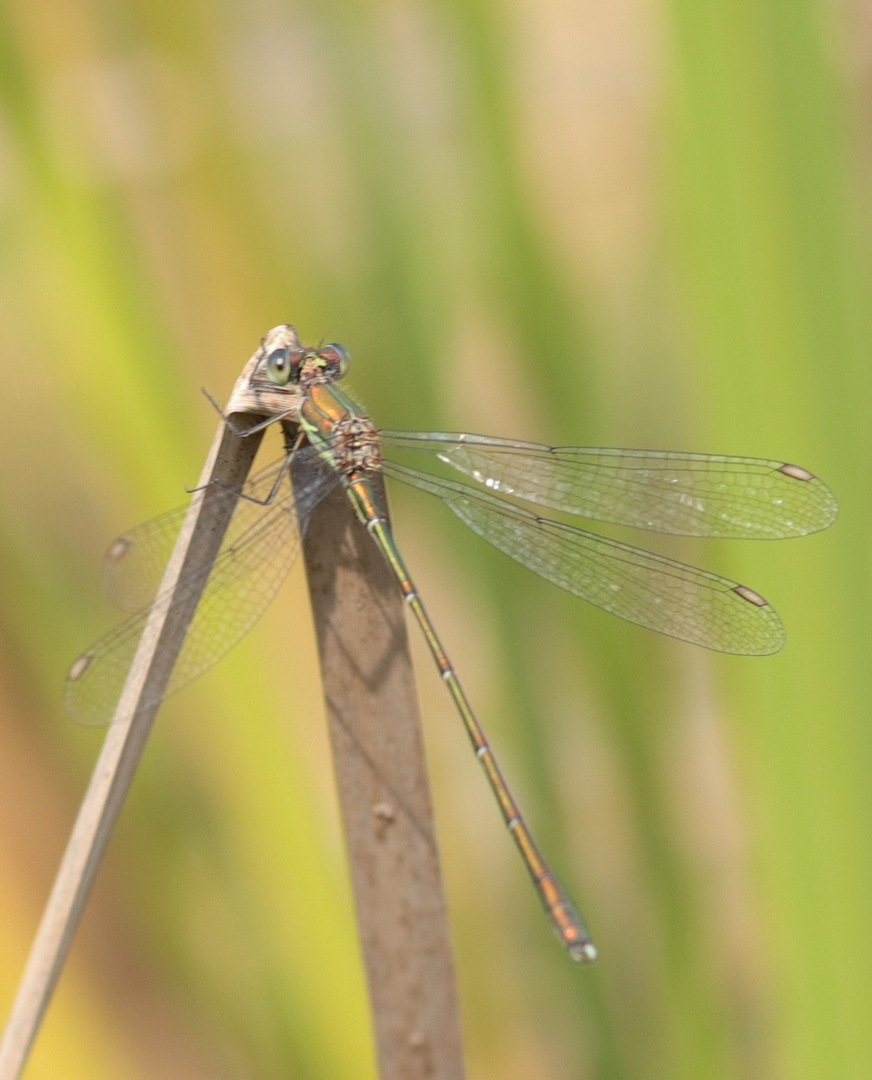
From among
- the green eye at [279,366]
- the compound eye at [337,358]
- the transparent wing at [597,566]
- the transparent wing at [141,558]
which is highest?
the compound eye at [337,358]

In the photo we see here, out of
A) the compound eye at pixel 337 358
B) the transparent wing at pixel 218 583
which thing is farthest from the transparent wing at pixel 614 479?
the transparent wing at pixel 218 583

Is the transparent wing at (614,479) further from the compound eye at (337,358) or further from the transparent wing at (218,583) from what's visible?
the transparent wing at (218,583)

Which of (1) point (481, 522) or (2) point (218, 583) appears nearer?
(2) point (218, 583)

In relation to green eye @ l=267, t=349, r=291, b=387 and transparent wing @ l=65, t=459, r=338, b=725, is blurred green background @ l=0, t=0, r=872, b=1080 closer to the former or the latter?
transparent wing @ l=65, t=459, r=338, b=725

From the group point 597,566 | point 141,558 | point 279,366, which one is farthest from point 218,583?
point 597,566

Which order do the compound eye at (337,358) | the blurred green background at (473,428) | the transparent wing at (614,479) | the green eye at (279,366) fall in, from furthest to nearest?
the compound eye at (337,358) → the transparent wing at (614,479) → the green eye at (279,366) → the blurred green background at (473,428)

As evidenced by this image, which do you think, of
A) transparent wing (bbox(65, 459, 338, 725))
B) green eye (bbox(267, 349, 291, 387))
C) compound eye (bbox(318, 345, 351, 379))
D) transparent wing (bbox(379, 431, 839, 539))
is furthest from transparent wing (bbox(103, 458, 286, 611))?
transparent wing (bbox(379, 431, 839, 539))

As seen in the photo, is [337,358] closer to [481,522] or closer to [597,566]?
[481,522]
